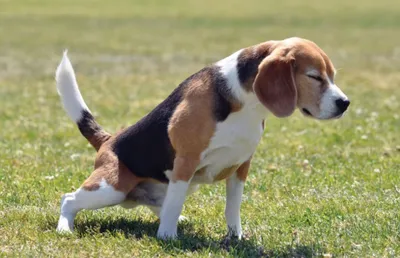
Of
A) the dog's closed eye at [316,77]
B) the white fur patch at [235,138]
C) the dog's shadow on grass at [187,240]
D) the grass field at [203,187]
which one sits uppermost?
the dog's closed eye at [316,77]

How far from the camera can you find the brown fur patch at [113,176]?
6531mm

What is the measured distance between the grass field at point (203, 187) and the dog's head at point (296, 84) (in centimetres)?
101

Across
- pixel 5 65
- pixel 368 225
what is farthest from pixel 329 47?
pixel 368 225

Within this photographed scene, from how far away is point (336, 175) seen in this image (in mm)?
8742

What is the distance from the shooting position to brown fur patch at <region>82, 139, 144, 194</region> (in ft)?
21.4

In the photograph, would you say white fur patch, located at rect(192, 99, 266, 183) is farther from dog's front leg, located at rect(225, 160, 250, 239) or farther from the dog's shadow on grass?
the dog's shadow on grass

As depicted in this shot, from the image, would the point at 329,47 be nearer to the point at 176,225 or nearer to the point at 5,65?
the point at 5,65

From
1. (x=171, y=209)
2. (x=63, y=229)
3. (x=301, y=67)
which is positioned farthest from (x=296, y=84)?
(x=63, y=229)

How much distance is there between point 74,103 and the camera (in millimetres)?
7164

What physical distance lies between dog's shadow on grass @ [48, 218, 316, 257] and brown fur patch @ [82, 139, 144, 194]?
0.34 metres

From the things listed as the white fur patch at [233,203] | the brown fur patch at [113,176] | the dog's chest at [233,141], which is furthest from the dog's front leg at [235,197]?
the brown fur patch at [113,176]

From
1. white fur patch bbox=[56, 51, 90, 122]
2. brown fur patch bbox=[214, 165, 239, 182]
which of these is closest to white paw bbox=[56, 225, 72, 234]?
white fur patch bbox=[56, 51, 90, 122]

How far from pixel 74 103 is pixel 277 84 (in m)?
2.15

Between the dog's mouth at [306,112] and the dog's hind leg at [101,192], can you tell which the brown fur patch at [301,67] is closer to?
the dog's mouth at [306,112]
